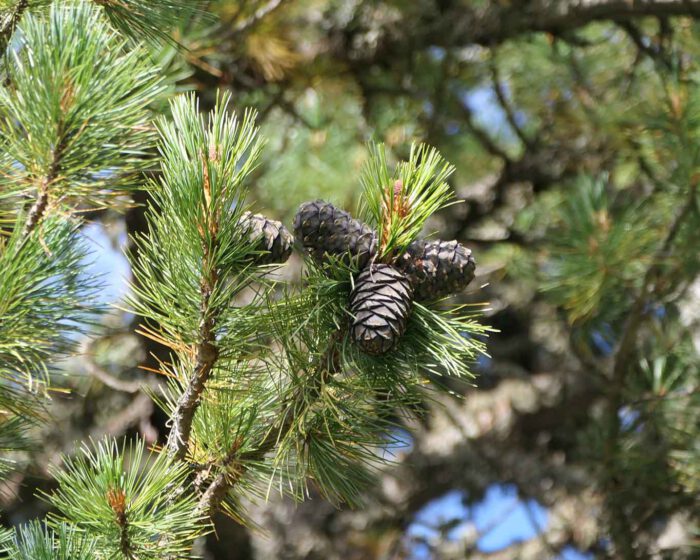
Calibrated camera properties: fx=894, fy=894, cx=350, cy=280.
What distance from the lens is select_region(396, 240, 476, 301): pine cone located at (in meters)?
0.73

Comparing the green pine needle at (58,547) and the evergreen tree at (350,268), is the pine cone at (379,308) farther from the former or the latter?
the green pine needle at (58,547)

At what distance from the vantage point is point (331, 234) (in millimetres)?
732

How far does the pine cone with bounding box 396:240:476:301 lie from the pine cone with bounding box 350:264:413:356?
20 millimetres

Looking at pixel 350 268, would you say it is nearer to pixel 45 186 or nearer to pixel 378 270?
pixel 378 270

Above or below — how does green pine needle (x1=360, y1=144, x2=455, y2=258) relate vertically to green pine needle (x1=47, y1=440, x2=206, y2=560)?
above

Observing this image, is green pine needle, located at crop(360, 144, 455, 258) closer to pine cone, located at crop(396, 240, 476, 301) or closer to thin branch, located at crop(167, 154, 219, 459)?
pine cone, located at crop(396, 240, 476, 301)

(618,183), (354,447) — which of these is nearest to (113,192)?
(354,447)

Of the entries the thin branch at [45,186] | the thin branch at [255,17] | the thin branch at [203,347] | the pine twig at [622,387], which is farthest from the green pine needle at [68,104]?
the pine twig at [622,387]

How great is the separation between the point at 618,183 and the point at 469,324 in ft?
6.83

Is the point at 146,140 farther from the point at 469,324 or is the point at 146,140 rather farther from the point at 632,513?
the point at 632,513

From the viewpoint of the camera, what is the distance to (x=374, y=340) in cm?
70

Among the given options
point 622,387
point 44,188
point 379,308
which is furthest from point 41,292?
point 622,387

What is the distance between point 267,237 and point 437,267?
144 mm

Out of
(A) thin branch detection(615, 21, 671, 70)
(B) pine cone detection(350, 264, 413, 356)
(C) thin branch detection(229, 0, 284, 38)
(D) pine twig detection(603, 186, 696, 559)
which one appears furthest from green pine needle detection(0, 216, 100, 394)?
(A) thin branch detection(615, 21, 671, 70)
